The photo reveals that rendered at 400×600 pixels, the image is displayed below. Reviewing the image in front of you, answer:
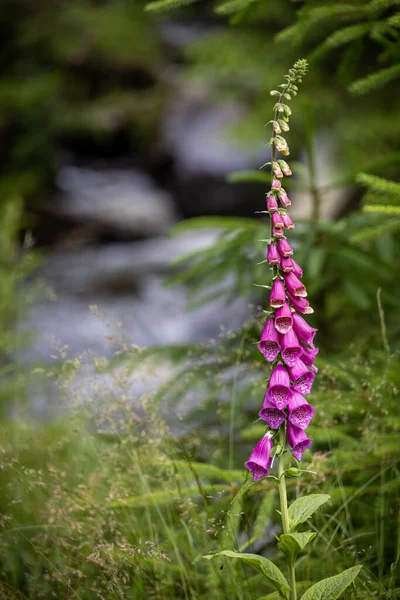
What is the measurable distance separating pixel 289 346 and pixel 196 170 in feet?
26.1

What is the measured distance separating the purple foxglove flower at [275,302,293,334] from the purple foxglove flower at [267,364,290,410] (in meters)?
0.10

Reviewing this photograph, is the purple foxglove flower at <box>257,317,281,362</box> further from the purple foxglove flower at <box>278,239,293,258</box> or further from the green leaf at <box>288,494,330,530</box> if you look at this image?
the green leaf at <box>288,494,330,530</box>

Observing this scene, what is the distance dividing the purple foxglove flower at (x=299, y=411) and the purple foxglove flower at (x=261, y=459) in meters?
0.07

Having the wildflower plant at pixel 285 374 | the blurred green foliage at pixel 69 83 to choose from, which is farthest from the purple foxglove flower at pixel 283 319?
the blurred green foliage at pixel 69 83

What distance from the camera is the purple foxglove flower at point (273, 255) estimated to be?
1.28 meters

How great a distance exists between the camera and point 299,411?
129 cm

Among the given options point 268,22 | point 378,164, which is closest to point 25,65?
point 268,22

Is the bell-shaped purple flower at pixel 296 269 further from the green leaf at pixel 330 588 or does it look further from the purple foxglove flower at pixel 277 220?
the green leaf at pixel 330 588

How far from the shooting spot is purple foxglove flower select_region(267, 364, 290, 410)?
127 cm

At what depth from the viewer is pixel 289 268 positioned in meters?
1.29

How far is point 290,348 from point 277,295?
4.6 inches

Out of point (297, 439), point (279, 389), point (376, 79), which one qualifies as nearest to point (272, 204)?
point (279, 389)

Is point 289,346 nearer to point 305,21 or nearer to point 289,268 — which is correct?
point 289,268

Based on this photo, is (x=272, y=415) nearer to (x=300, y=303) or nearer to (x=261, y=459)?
(x=261, y=459)
